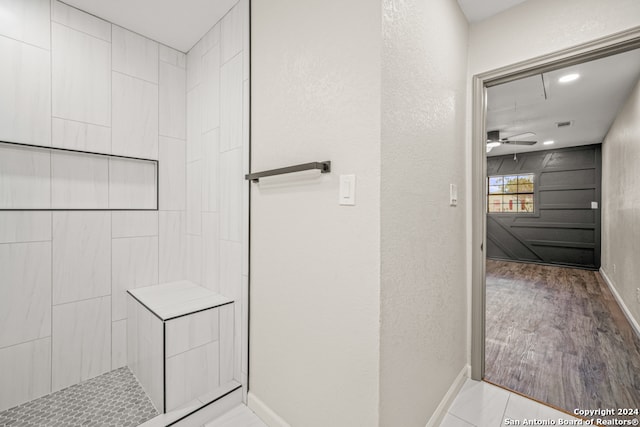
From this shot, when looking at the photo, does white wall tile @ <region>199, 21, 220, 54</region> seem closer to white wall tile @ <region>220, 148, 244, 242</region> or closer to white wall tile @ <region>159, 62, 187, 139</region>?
white wall tile @ <region>159, 62, 187, 139</region>

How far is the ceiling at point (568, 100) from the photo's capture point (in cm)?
265

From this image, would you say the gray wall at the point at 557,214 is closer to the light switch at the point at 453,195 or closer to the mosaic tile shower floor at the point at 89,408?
the light switch at the point at 453,195

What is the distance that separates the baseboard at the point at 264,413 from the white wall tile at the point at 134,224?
1338mm

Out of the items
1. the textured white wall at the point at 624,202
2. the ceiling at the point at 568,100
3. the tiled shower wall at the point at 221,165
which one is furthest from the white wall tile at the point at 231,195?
the textured white wall at the point at 624,202

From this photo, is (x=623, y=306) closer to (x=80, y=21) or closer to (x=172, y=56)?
(x=172, y=56)

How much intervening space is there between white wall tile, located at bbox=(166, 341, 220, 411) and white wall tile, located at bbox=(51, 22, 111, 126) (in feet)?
5.25

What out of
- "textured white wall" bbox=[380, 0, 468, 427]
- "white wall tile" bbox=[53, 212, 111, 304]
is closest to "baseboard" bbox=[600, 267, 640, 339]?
"textured white wall" bbox=[380, 0, 468, 427]

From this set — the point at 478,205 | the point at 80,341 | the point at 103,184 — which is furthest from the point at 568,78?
the point at 80,341

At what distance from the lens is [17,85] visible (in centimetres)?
159

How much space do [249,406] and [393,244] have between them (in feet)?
4.31

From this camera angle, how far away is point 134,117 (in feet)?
6.57

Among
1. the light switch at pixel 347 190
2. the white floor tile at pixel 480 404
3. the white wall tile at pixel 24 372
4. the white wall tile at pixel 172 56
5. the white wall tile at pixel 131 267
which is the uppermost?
the white wall tile at pixel 172 56

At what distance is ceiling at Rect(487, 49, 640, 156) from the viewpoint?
265cm

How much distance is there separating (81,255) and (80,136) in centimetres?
76
